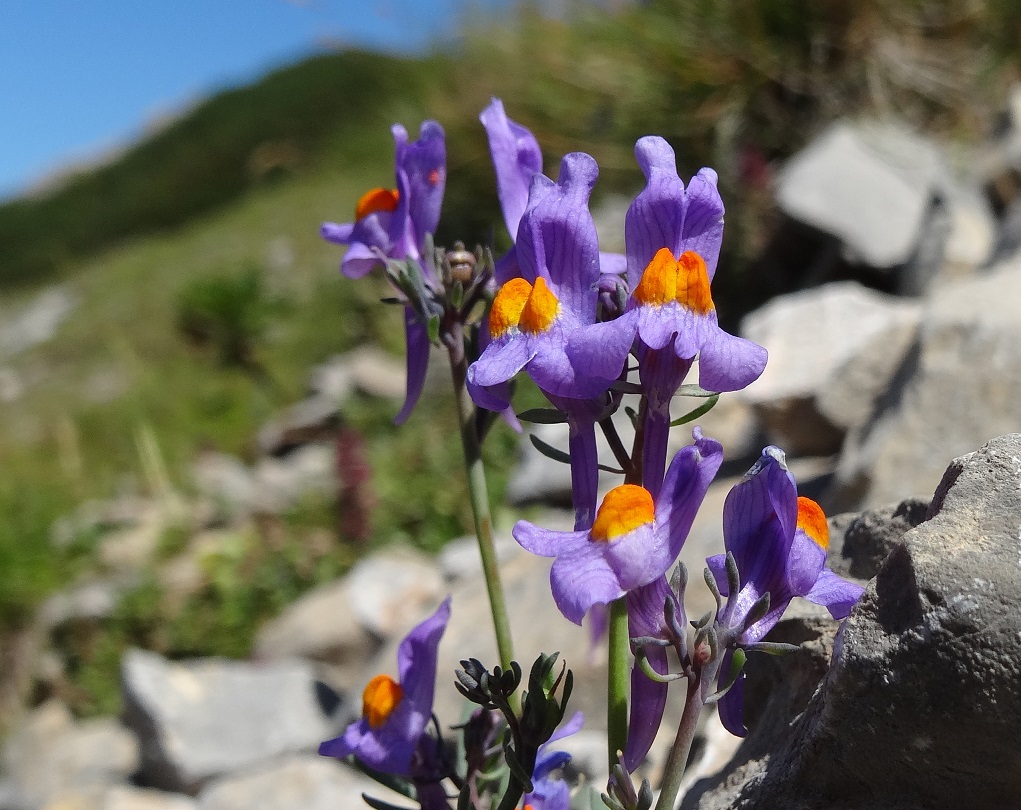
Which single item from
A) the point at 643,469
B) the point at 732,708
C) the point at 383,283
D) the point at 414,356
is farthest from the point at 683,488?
the point at 383,283

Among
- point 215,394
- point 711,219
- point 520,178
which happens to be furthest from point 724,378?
point 215,394

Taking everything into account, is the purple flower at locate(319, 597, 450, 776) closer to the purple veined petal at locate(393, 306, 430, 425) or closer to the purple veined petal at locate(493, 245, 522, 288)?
the purple veined petal at locate(393, 306, 430, 425)

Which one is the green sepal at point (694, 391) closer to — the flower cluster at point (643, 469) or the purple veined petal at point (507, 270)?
the flower cluster at point (643, 469)

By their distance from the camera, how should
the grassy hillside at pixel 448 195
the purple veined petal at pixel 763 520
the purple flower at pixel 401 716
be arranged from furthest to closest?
1. the grassy hillside at pixel 448 195
2. the purple flower at pixel 401 716
3. the purple veined petal at pixel 763 520

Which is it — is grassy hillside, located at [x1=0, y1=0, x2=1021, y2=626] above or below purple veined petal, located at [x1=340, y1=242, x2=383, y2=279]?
below

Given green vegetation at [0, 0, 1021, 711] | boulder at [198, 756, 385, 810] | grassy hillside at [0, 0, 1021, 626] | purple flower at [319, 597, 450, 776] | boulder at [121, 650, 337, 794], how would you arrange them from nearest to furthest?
purple flower at [319, 597, 450, 776] < boulder at [198, 756, 385, 810] < boulder at [121, 650, 337, 794] < green vegetation at [0, 0, 1021, 711] < grassy hillside at [0, 0, 1021, 626]

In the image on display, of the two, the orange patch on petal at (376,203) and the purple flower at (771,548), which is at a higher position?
the orange patch on petal at (376,203)

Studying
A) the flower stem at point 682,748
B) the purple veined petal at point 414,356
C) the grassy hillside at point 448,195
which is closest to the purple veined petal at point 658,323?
the flower stem at point 682,748

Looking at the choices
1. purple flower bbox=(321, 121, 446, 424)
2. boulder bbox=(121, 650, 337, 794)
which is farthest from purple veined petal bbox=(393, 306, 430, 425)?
boulder bbox=(121, 650, 337, 794)
